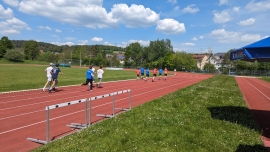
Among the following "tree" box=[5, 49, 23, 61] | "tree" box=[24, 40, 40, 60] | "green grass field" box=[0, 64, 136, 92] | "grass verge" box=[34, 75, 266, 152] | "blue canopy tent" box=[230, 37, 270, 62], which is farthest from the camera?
"tree" box=[24, 40, 40, 60]

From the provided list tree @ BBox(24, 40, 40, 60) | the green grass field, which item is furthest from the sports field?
tree @ BBox(24, 40, 40, 60)

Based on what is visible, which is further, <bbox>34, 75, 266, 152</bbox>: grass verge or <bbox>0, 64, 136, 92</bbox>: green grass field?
<bbox>0, 64, 136, 92</bbox>: green grass field

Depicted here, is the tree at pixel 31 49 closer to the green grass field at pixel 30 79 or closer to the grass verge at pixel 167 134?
the green grass field at pixel 30 79

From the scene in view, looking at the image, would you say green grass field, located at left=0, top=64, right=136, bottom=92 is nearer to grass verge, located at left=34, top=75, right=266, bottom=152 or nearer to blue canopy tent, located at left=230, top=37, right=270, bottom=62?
grass verge, located at left=34, top=75, right=266, bottom=152

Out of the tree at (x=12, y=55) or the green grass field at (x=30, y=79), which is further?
the tree at (x=12, y=55)

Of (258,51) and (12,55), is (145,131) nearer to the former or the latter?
(258,51)

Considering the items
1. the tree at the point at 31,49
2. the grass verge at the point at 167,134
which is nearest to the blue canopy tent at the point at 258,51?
the grass verge at the point at 167,134

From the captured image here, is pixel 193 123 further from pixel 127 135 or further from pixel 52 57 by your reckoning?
pixel 52 57

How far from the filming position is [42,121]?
7.93 m

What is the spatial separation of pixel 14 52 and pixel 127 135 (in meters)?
93.9

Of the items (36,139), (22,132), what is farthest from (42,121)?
(36,139)

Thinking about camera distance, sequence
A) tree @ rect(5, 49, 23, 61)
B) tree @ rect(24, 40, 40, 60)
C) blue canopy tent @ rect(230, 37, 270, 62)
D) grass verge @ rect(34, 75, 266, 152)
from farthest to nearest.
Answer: tree @ rect(24, 40, 40, 60)
tree @ rect(5, 49, 23, 61)
blue canopy tent @ rect(230, 37, 270, 62)
grass verge @ rect(34, 75, 266, 152)

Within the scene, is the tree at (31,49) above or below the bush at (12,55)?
above

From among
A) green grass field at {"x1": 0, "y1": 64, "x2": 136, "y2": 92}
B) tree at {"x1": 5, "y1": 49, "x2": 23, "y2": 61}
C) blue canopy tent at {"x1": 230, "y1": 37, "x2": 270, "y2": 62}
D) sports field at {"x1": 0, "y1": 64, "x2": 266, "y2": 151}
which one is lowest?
sports field at {"x1": 0, "y1": 64, "x2": 266, "y2": 151}
